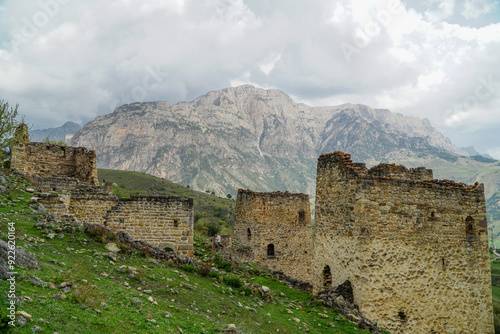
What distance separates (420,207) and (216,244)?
1107 centimetres

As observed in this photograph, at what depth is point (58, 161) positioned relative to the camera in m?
20.2

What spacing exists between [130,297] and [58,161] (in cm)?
1542

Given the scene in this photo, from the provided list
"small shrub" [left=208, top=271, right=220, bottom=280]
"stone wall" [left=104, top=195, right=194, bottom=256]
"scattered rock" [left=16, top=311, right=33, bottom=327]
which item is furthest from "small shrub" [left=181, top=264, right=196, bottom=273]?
"scattered rock" [left=16, top=311, right=33, bottom=327]

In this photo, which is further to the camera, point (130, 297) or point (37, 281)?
point (130, 297)

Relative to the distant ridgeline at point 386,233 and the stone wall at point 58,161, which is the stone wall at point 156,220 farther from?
the stone wall at point 58,161

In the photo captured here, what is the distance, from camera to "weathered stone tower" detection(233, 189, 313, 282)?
22.6m

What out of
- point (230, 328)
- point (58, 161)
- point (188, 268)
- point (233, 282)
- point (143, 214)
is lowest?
point (230, 328)

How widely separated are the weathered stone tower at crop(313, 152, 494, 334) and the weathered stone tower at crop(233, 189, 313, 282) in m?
7.44

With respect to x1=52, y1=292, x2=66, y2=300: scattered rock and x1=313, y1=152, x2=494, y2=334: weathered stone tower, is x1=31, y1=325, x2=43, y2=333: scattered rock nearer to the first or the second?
x1=52, y1=292, x2=66, y2=300: scattered rock

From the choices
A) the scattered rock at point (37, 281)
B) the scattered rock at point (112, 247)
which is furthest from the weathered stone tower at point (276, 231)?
the scattered rock at point (37, 281)

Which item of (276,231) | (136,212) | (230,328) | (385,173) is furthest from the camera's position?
(276,231)

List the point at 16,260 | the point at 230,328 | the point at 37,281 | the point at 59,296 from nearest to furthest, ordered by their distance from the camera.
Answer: the point at 59,296
the point at 37,281
the point at 16,260
the point at 230,328

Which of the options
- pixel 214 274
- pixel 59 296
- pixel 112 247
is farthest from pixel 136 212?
pixel 59 296

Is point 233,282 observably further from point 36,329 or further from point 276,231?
point 276,231
